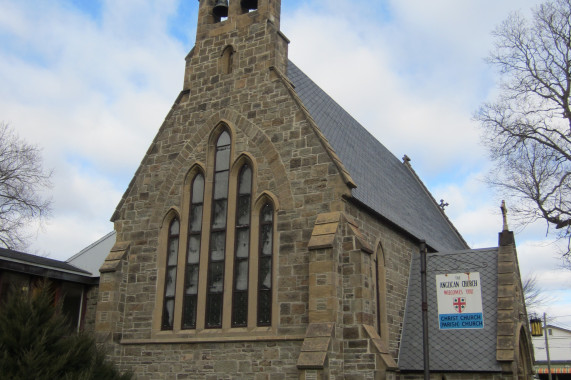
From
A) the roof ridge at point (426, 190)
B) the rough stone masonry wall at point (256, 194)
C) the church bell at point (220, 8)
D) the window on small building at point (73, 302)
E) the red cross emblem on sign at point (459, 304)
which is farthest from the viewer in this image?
the roof ridge at point (426, 190)

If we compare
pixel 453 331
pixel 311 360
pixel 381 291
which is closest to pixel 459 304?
pixel 453 331

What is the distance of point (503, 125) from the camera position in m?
20.3

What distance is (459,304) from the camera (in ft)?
54.4

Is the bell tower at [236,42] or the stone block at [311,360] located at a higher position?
the bell tower at [236,42]

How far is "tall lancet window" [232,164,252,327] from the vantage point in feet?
47.2

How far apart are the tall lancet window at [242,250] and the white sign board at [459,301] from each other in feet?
18.6

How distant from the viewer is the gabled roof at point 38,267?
53.1 feet

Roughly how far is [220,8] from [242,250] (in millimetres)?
7766

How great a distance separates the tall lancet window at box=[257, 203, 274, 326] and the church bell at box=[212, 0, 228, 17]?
6.73 metres

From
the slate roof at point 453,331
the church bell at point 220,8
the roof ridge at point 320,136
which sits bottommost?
the slate roof at point 453,331

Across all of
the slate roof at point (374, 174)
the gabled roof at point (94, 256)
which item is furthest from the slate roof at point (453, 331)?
the gabled roof at point (94, 256)

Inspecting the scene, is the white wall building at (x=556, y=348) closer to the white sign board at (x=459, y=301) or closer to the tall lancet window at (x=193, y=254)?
the white sign board at (x=459, y=301)

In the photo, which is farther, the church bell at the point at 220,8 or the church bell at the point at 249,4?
the church bell at the point at 220,8

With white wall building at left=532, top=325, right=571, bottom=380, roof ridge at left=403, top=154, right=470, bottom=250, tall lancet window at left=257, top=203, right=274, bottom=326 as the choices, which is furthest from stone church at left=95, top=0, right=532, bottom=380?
white wall building at left=532, top=325, right=571, bottom=380
